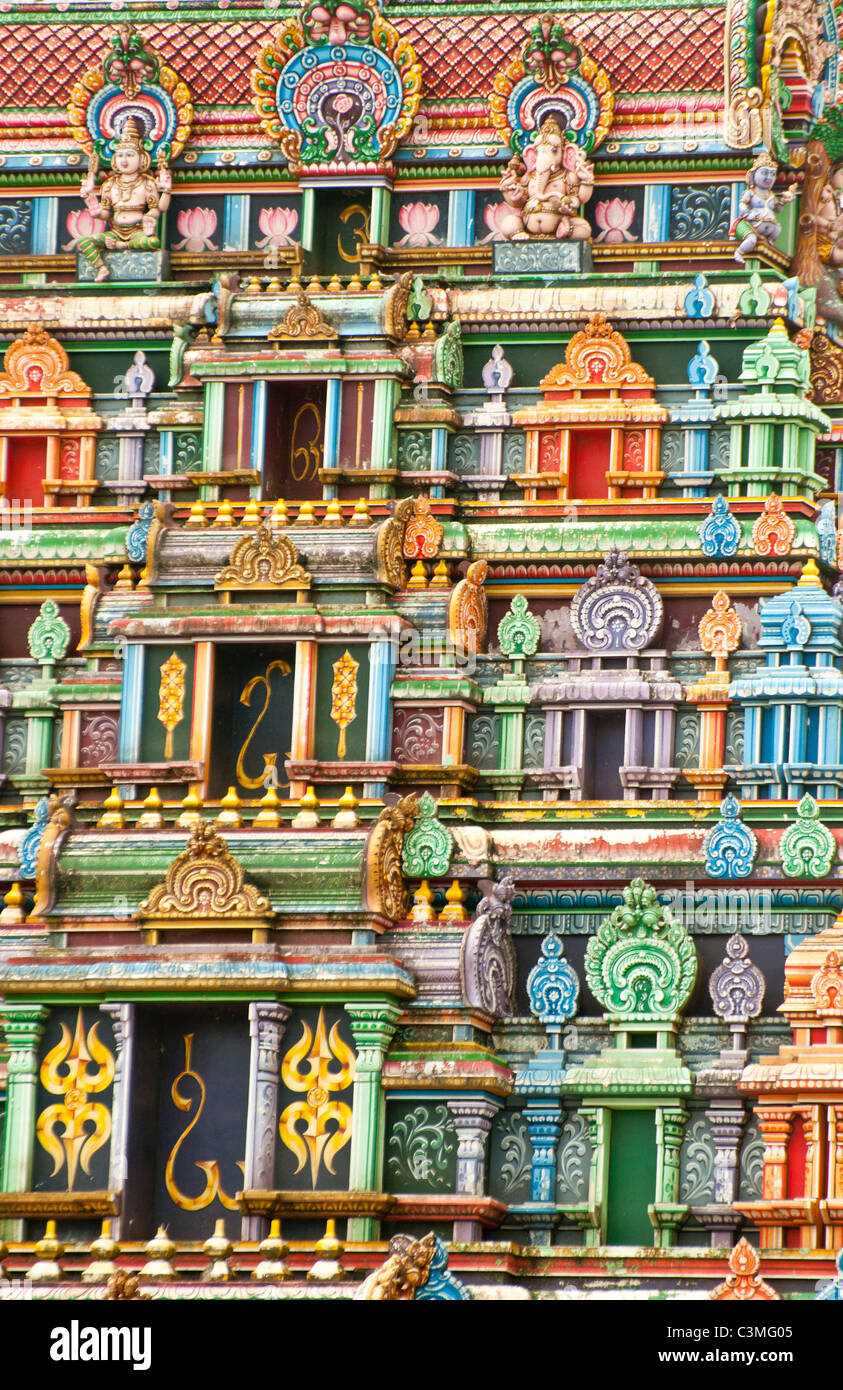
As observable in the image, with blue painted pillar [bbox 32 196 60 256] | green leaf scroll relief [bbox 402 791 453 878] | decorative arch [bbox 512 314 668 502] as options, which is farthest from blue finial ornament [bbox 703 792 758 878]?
blue painted pillar [bbox 32 196 60 256]

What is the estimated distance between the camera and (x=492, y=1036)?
36.0 meters

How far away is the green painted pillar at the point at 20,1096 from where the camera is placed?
35.7 metres

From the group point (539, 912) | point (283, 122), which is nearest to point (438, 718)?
point (539, 912)

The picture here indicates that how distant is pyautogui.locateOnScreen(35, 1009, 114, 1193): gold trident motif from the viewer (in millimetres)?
35656

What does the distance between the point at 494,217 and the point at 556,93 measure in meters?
1.44

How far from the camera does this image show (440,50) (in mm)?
41031

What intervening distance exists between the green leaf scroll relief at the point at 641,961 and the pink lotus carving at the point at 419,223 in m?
8.34

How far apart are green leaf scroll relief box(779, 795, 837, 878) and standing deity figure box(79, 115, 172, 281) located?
995 centimetres

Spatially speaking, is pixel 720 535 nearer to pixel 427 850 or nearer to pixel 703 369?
pixel 703 369

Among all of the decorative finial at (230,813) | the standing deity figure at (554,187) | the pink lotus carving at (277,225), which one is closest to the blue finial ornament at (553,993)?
the decorative finial at (230,813)

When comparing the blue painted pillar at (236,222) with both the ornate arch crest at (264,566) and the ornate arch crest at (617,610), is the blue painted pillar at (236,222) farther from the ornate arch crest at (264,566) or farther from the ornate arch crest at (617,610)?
the ornate arch crest at (617,610)

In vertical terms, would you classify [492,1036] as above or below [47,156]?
below

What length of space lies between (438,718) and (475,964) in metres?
2.91
